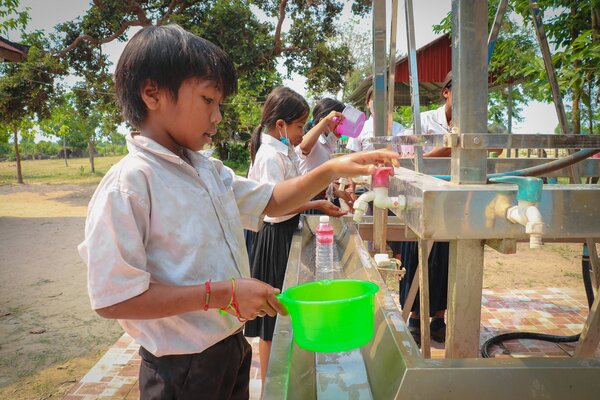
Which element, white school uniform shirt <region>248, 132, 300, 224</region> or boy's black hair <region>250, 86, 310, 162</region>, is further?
boy's black hair <region>250, 86, 310, 162</region>

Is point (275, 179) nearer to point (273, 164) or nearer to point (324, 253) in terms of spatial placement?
point (273, 164)

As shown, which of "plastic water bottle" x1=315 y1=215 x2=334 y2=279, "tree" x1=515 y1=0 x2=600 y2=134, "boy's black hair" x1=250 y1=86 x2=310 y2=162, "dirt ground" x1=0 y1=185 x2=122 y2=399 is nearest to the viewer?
"plastic water bottle" x1=315 y1=215 x2=334 y2=279

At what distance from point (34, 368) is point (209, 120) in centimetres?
288

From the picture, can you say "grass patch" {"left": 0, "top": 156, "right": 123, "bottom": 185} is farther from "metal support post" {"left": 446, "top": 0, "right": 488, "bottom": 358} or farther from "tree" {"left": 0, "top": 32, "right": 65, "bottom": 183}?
"metal support post" {"left": 446, "top": 0, "right": 488, "bottom": 358}

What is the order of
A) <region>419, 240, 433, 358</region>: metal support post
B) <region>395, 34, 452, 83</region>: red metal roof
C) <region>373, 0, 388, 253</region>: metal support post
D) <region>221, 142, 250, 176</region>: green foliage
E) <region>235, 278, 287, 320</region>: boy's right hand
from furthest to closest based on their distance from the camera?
<region>221, 142, 250, 176</region>: green foliage
<region>395, 34, 452, 83</region>: red metal roof
<region>373, 0, 388, 253</region>: metal support post
<region>419, 240, 433, 358</region>: metal support post
<region>235, 278, 287, 320</region>: boy's right hand

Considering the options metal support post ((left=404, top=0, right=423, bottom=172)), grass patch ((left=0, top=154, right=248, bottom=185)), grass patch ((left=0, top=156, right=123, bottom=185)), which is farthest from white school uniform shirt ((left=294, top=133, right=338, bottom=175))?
grass patch ((left=0, top=156, right=123, bottom=185))

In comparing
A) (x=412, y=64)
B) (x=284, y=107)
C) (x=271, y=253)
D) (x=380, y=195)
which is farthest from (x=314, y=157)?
(x=380, y=195)

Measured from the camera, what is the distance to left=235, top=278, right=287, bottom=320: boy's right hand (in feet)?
3.38

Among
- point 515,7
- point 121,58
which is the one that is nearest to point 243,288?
point 121,58

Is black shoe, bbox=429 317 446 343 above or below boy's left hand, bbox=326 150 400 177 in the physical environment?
below

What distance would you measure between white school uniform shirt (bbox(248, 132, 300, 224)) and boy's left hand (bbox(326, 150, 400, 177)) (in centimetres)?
106

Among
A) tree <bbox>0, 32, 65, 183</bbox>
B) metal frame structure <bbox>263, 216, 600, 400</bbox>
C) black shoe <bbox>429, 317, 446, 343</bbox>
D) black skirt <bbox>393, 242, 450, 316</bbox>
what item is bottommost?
black shoe <bbox>429, 317, 446, 343</bbox>

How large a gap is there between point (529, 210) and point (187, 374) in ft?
3.20

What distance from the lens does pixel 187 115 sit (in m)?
1.19
